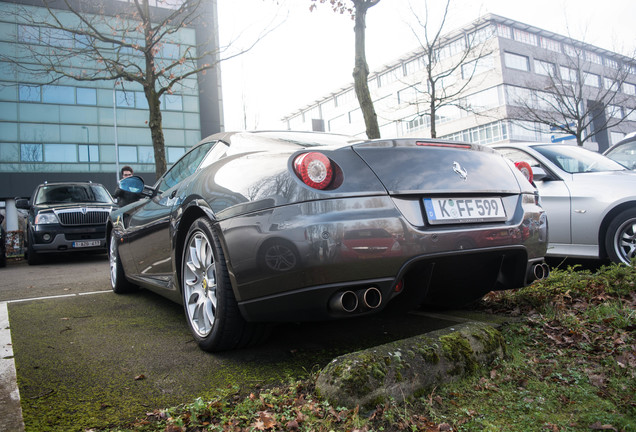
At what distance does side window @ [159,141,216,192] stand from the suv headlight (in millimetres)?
7198

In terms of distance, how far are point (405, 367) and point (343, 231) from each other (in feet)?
2.06

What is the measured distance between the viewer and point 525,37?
47656 millimetres

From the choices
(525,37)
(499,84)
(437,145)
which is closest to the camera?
(437,145)

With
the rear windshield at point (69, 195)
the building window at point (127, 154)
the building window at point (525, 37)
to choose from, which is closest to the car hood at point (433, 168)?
the rear windshield at point (69, 195)

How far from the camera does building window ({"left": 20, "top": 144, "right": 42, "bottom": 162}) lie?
96.4ft

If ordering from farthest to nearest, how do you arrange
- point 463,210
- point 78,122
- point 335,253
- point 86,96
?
1. point 86,96
2. point 78,122
3. point 463,210
4. point 335,253

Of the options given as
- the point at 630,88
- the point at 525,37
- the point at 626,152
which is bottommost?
the point at 626,152

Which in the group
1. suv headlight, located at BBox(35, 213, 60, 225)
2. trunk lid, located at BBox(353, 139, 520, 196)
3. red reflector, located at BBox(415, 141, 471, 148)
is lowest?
trunk lid, located at BBox(353, 139, 520, 196)

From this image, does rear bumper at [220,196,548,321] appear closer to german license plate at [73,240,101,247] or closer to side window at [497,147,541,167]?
side window at [497,147,541,167]

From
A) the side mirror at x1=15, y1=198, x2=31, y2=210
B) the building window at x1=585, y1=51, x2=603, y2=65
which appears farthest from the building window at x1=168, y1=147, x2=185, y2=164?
the building window at x1=585, y1=51, x2=603, y2=65

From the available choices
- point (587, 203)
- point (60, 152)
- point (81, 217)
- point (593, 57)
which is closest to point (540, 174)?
point (587, 203)

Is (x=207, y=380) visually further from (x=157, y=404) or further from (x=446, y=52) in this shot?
(x=446, y=52)

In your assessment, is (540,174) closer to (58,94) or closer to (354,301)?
(354,301)

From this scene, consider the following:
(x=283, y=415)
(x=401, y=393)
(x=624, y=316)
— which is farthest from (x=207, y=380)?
(x=624, y=316)
